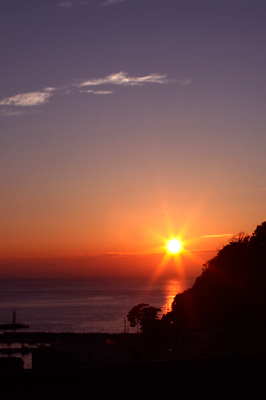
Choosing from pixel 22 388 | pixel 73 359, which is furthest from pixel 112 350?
pixel 22 388

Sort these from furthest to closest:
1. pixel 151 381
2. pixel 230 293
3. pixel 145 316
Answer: pixel 230 293 < pixel 145 316 < pixel 151 381

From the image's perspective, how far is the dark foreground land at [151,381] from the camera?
30.5 feet

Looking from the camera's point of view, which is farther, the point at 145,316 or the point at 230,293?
the point at 230,293

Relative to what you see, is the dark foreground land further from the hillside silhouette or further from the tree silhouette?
the hillside silhouette

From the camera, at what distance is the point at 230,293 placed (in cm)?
5509

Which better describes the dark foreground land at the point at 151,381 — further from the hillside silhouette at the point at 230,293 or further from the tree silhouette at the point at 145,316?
the hillside silhouette at the point at 230,293

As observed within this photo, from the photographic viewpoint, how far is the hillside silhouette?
4784 centimetres

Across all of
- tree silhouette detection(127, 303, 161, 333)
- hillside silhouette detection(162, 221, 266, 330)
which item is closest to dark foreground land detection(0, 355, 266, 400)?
tree silhouette detection(127, 303, 161, 333)

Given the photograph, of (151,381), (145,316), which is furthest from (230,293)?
(151,381)

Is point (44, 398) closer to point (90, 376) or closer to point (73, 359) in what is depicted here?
point (90, 376)

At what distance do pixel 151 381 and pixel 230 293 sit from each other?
4704 cm

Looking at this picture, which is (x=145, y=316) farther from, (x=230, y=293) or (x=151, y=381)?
(x=151, y=381)

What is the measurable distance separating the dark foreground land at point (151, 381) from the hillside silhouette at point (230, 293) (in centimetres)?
3604

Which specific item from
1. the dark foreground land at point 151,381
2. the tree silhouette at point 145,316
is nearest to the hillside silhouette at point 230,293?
the tree silhouette at point 145,316
